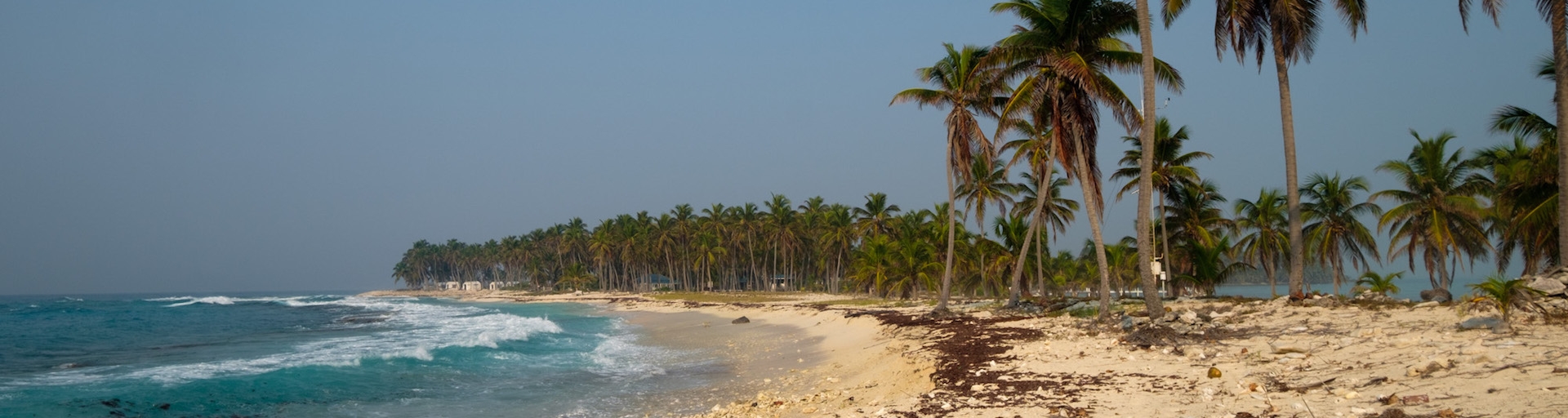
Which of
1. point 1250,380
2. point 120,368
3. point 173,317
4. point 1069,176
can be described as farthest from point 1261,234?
point 173,317

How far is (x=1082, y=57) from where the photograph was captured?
20234 millimetres

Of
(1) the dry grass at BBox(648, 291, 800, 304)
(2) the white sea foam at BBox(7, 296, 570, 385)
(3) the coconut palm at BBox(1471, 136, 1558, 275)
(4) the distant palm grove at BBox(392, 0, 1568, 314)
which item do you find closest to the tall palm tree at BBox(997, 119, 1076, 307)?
(4) the distant palm grove at BBox(392, 0, 1568, 314)

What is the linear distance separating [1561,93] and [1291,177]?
5107 mm

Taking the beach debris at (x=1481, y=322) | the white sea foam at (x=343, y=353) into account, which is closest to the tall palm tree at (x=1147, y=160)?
the beach debris at (x=1481, y=322)

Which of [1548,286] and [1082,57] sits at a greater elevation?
[1082,57]

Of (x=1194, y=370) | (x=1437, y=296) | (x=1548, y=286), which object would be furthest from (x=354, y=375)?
(x=1437, y=296)

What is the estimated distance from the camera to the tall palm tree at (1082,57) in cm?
2075

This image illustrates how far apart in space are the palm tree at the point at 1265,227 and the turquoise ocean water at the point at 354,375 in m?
25.9

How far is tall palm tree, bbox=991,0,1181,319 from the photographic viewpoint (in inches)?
817

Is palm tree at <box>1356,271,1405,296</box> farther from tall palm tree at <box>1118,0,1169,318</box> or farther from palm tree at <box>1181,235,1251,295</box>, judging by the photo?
palm tree at <box>1181,235,1251,295</box>

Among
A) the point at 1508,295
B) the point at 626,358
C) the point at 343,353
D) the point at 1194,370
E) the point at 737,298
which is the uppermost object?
the point at 1508,295

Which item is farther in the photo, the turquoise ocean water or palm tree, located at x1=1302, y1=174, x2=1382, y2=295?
palm tree, located at x1=1302, y1=174, x2=1382, y2=295

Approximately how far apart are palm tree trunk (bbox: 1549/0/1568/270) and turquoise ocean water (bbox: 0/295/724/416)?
16.0 metres

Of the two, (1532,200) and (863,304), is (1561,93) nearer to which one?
(1532,200)
